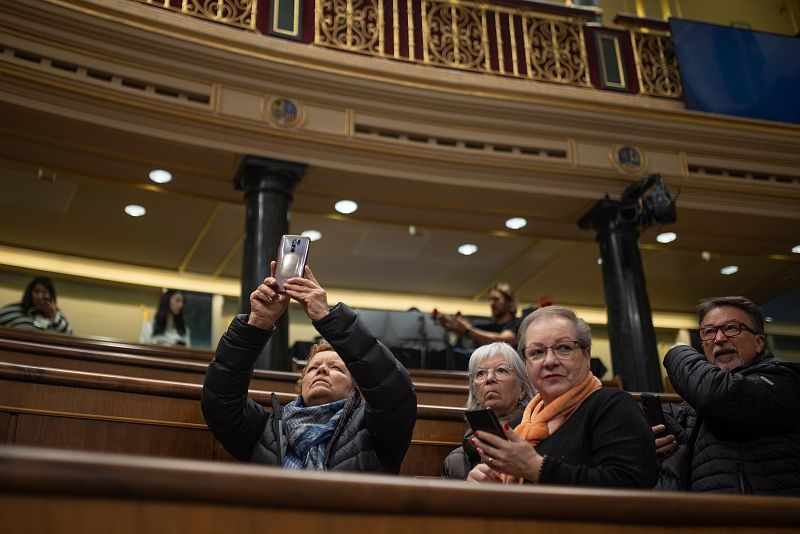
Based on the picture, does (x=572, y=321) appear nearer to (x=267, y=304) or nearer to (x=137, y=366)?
(x=267, y=304)

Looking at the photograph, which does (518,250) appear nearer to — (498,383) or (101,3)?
(101,3)

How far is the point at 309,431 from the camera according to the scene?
2.11 metres

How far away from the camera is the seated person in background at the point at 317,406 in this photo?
6.54 ft

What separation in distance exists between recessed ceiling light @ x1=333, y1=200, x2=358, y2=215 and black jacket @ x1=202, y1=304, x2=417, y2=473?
165 inches

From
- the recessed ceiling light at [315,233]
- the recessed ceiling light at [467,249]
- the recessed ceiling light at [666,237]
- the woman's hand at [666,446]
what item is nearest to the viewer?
the woman's hand at [666,446]

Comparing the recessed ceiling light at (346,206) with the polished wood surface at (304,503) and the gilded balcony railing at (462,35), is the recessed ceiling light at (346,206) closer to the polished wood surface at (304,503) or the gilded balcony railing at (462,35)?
the gilded balcony railing at (462,35)

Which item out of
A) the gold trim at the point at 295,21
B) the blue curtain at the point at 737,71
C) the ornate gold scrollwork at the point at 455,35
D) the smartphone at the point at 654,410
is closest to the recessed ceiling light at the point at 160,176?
the gold trim at the point at 295,21

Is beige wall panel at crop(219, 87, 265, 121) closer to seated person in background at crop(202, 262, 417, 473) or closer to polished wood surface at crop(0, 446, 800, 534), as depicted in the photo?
seated person in background at crop(202, 262, 417, 473)

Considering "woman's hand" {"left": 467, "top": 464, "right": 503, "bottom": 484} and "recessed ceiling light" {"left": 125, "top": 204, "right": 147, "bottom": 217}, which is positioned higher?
"recessed ceiling light" {"left": 125, "top": 204, "right": 147, "bottom": 217}

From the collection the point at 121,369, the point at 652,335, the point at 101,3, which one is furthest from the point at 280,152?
the point at 652,335

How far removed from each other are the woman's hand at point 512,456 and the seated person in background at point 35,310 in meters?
4.06

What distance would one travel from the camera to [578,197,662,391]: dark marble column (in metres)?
5.68

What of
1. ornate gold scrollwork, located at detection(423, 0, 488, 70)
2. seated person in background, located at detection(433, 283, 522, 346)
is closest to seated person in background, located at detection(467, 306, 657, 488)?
seated person in background, located at detection(433, 283, 522, 346)

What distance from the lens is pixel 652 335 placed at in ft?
19.1
